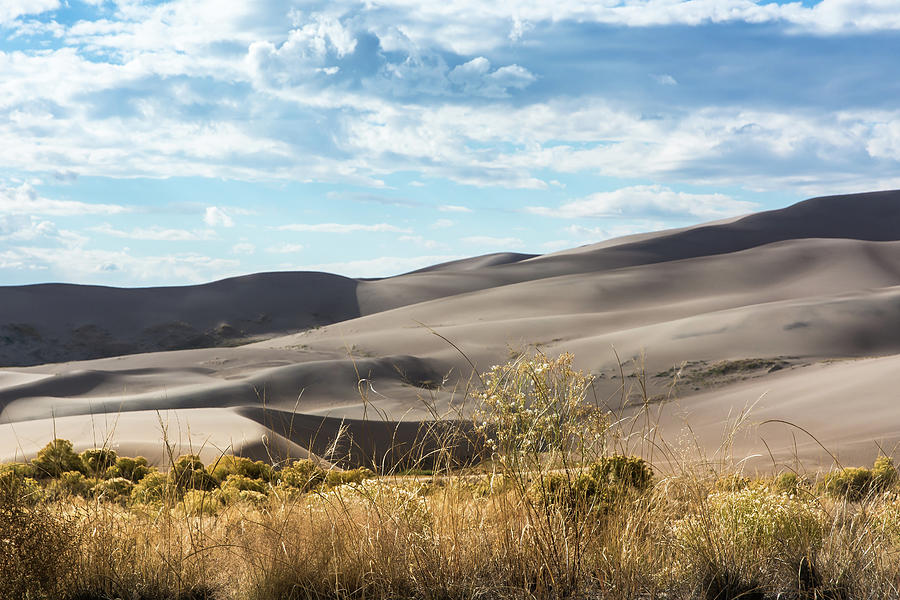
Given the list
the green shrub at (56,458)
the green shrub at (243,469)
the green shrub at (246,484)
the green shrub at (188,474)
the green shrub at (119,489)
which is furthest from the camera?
the green shrub at (243,469)

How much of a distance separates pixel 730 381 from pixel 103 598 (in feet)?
88.5

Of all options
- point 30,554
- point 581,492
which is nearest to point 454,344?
point 581,492

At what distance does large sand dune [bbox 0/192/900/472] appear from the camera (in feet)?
62.0

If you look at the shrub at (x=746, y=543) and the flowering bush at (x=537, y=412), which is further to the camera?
the shrub at (x=746, y=543)

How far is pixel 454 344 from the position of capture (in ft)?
39.4

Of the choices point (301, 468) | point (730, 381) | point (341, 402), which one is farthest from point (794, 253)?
point (301, 468)

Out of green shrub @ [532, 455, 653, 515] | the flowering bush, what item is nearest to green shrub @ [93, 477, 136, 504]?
green shrub @ [532, 455, 653, 515]

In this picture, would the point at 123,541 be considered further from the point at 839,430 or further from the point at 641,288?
the point at 641,288

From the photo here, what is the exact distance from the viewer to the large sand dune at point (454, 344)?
62.0 ft

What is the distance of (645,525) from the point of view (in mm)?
4051

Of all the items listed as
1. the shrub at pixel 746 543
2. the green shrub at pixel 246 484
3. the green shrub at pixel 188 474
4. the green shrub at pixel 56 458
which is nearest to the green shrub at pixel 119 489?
the green shrub at pixel 188 474

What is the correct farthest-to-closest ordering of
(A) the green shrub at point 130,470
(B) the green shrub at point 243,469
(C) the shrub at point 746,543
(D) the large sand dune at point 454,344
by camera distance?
A: (D) the large sand dune at point 454,344, (A) the green shrub at point 130,470, (B) the green shrub at point 243,469, (C) the shrub at point 746,543

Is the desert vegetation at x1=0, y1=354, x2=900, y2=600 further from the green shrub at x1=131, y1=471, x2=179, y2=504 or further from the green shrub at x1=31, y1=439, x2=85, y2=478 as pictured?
the green shrub at x1=31, y1=439, x2=85, y2=478

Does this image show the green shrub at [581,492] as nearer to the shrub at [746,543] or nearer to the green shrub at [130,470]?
the shrub at [746,543]
